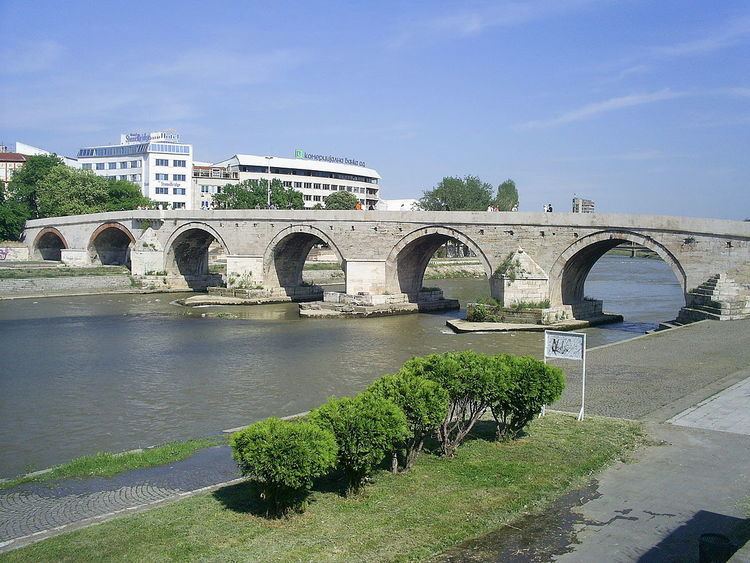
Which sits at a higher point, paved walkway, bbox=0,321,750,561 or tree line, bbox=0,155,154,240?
tree line, bbox=0,155,154,240

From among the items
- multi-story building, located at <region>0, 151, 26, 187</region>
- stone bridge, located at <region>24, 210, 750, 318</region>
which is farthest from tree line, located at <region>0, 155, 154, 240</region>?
multi-story building, located at <region>0, 151, 26, 187</region>

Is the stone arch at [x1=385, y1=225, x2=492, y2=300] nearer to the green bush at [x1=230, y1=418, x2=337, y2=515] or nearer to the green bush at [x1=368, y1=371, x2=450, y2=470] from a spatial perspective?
the green bush at [x1=368, y1=371, x2=450, y2=470]

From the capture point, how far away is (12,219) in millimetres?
55531

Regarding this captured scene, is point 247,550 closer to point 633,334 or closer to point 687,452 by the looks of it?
point 687,452

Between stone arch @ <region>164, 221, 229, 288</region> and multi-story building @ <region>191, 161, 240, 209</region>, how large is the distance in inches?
1252

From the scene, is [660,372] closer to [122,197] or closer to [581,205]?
[581,205]

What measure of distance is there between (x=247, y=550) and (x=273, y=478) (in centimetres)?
64

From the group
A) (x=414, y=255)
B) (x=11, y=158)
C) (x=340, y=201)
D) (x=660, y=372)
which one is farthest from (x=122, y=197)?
(x=660, y=372)

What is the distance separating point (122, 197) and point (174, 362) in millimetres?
41568

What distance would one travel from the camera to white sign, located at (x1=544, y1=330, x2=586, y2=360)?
9859mm

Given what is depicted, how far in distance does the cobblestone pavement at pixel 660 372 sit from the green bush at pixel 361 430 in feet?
15.1

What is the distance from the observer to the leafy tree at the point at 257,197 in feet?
196

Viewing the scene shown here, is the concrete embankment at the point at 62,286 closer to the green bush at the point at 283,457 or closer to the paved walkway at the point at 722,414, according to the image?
the green bush at the point at 283,457

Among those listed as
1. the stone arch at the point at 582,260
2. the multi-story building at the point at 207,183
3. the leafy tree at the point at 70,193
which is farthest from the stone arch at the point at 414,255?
the multi-story building at the point at 207,183
